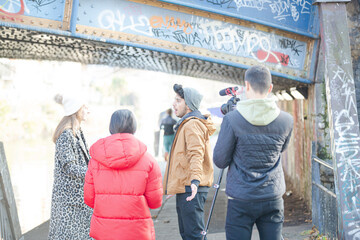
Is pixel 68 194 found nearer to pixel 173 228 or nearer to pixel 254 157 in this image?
pixel 254 157

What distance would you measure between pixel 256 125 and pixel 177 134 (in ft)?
4.04

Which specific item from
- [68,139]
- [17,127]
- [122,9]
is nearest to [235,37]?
[122,9]

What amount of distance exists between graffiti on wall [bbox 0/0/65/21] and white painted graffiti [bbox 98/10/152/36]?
0.51m

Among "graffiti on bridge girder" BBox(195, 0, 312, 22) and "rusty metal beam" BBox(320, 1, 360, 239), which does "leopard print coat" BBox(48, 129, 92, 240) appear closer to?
"rusty metal beam" BBox(320, 1, 360, 239)

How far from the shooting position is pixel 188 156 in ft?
12.8

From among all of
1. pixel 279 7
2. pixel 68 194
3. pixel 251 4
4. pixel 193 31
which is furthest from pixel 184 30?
pixel 68 194

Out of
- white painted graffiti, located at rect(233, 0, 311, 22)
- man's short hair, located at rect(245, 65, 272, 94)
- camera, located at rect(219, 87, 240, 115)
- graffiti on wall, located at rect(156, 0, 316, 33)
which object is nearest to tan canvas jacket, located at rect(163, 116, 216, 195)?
camera, located at rect(219, 87, 240, 115)

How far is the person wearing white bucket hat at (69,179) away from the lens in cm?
380

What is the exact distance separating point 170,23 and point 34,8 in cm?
171

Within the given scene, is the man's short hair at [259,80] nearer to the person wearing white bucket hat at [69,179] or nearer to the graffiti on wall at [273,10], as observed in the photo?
the person wearing white bucket hat at [69,179]

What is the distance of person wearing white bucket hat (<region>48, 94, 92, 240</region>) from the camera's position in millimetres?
3805

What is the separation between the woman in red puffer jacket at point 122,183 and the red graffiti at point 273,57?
352 centimetres

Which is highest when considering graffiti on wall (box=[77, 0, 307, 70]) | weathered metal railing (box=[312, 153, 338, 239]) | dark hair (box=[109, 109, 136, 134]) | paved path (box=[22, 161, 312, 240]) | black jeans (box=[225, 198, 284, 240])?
graffiti on wall (box=[77, 0, 307, 70])

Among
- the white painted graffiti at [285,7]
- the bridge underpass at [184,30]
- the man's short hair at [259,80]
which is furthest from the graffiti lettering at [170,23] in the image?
the man's short hair at [259,80]
